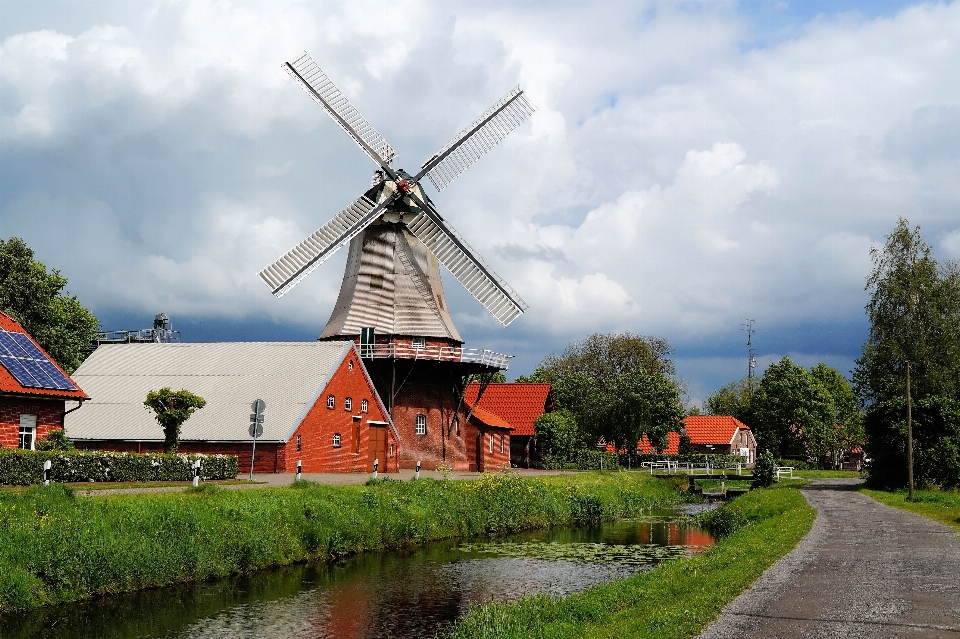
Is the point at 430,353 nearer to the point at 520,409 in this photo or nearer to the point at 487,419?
the point at 487,419

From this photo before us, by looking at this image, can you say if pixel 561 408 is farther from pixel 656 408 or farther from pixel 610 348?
pixel 610 348

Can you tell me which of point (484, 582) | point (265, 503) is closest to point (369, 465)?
Result: point (265, 503)

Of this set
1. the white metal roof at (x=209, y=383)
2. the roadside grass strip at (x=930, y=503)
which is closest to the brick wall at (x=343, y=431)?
the white metal roof at (x=209, y=383)

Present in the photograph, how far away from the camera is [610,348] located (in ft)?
314

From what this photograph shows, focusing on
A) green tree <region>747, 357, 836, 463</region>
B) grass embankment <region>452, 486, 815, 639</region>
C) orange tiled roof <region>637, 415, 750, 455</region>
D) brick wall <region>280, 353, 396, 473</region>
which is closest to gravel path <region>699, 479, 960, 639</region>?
grass embankment <region>452, 486, 815, 639</region>

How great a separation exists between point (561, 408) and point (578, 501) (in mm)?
36504

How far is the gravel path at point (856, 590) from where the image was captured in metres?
11.1

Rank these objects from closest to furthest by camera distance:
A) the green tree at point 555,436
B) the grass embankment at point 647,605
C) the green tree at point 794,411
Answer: the grass embankment at point 647,605, the green tree at point 555,436, the green tree at point 794,411

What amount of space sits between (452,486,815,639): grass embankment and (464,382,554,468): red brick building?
4372cm

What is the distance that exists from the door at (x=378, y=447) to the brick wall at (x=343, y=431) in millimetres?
49

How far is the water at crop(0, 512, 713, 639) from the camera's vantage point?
15219 millimetres

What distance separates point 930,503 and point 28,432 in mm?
32545

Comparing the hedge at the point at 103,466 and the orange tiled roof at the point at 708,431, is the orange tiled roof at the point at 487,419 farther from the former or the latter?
the orange tiled roof at the point at 708,431

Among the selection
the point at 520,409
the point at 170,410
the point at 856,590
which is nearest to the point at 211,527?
the point at 170,410
